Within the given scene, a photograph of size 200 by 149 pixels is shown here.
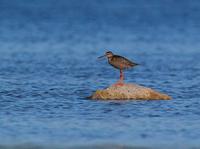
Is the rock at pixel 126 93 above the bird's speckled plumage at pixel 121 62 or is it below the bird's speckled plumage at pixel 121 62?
below

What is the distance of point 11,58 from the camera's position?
1357 inches

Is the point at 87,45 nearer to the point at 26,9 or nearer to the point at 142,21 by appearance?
the point at 142,21

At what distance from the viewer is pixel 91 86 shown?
26109 mm

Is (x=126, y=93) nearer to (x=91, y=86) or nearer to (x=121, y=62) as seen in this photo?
(x=121, y=62)

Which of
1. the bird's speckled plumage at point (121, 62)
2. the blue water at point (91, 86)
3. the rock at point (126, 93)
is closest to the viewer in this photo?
the blue water at point (91, 86)

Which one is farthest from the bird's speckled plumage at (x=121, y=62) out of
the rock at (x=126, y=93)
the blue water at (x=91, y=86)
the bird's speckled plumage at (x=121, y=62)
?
the blue water at (x=91, y=86)

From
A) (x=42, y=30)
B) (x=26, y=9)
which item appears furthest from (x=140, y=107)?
(x=26, y=9)

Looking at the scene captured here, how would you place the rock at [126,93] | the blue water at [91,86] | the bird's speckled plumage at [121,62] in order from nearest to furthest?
the blue water at [91,86] → the rock at [126,93] → the bird's speckled plumage at [121,62]

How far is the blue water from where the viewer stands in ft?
59.5

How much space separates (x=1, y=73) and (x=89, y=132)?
11.3 metres

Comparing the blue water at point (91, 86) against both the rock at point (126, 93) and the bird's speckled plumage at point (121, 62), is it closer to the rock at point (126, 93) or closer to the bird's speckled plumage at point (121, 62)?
the rock at point (126, 93)

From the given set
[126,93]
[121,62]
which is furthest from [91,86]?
[126,93]

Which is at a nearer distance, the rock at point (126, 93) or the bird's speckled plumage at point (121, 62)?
the rock at point (126, 93)

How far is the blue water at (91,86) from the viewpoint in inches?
714
